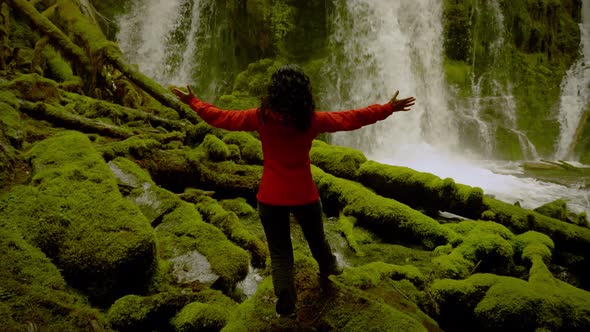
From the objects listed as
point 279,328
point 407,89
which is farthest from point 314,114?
point 407,89

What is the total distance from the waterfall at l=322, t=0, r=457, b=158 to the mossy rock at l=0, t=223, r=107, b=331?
13751mm

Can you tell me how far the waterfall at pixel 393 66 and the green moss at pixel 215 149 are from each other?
31.5 ft

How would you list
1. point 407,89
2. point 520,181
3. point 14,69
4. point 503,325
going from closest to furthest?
point 503,325 → point 14,69 → point 520,181 → point 407,89

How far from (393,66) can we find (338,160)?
9.97 metres

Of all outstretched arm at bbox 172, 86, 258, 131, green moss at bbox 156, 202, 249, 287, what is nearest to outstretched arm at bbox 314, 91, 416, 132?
outstretched arm at bbox 172, 86, 258, 131

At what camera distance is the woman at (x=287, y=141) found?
2332 mm

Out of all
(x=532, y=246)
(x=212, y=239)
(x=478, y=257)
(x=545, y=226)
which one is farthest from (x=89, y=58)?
(x=545, y=226)

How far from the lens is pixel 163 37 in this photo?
59.8 ft

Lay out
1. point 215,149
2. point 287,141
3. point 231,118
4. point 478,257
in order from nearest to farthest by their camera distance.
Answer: point 287,141 < point 231,118 < point 478,257 < point 215,149

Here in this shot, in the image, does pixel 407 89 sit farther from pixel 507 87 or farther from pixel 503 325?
pixel 503 325

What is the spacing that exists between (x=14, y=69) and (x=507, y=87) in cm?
1941

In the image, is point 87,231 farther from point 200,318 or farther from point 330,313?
point 330,313

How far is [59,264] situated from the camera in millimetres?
2898

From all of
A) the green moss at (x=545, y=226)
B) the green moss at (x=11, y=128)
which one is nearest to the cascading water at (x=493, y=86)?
the green moss at (x=545, y=226)
